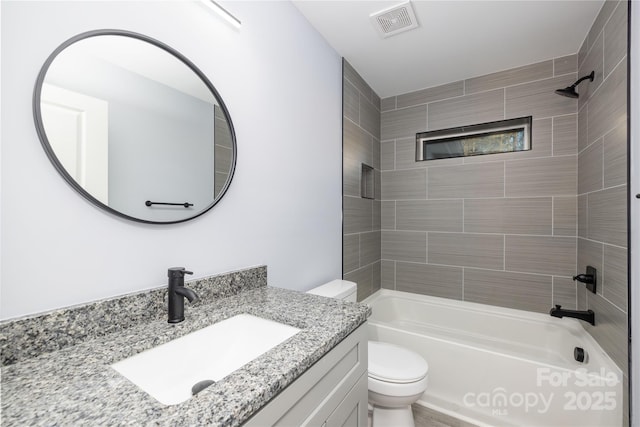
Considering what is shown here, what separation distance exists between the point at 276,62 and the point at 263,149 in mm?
528

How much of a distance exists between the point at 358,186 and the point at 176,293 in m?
1.82

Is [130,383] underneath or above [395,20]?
underneath

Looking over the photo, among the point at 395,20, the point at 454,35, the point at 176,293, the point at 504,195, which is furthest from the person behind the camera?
the point at 504,195

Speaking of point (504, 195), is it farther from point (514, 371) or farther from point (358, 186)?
point (514, 371)

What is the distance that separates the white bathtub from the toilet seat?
0.34 meters

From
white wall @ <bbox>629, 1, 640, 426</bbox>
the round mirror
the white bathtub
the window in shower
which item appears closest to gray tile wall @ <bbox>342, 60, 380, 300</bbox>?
the window in shower

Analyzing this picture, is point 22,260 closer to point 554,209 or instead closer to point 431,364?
point 431,364

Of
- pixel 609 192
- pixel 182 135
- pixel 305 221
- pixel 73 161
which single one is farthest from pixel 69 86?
pixel 609 192

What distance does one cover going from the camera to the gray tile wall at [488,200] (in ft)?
7.19

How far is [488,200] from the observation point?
244 cm

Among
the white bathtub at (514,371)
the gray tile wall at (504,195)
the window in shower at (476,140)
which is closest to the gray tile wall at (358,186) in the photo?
the gray tile wall at (504,195)

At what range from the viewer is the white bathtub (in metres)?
1.49

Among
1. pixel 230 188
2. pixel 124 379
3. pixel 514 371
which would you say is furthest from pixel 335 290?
pixel 124 379

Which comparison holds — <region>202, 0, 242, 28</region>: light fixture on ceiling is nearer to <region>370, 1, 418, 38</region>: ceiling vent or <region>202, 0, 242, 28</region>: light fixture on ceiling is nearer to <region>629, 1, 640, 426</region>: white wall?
<region>370, 1, 418, 38</region>: ceiling vent
